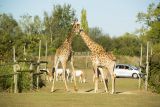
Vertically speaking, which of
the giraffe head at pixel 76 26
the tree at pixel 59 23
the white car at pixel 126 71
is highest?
the tree at pixel 59 23

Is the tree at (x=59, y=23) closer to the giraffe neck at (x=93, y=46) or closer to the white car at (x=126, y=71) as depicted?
the white car at (x=126, y=71)

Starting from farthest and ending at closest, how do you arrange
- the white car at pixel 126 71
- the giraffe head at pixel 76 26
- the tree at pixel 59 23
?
the tree at pixel 59 23 → the white car at pixel 126 71 → the giraffe head at pixel 76 26

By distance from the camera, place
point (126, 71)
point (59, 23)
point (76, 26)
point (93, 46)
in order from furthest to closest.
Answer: point (59, 23) → point (126, 71) → point (76, 26) → point (93, 46)

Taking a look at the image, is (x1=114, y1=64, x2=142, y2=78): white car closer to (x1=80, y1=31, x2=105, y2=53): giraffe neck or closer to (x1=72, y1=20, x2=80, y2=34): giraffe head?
(x1=80, y1=31, x2=105, y2=53): giraffe neck

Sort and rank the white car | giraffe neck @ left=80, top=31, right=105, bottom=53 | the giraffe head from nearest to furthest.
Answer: giraffe neck @ left=80, top=31, right=105, bottom=53 < the giraffe head < the white car

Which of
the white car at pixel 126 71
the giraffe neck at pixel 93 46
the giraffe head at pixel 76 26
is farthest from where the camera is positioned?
the white car at pixel 126 71

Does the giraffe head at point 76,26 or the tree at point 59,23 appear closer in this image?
the giraffe head at point 76,26

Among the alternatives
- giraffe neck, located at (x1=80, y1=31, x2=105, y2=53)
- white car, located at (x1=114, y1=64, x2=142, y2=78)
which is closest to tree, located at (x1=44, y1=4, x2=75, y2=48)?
white car, located at (x1=114, y1=64, x2=142, y2=78)

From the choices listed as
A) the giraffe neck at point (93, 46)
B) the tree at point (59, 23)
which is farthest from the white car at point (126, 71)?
the giraffe neck at point (93, 46)

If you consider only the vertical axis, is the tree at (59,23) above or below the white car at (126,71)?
above

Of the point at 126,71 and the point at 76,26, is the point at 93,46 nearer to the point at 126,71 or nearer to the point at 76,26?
the point at 76,26

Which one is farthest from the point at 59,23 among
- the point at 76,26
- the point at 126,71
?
the point at 76,26

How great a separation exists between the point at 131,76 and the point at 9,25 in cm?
2177

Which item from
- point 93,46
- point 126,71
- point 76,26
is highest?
point 76,26
